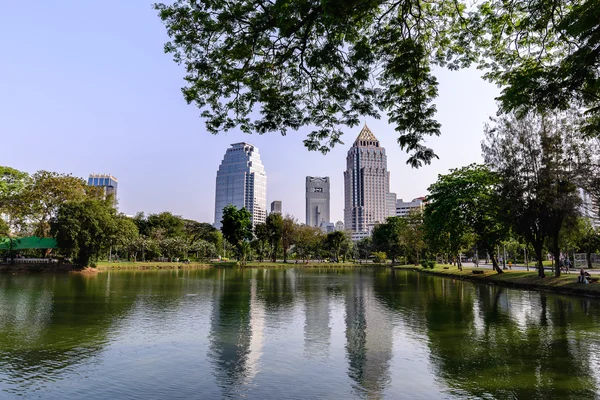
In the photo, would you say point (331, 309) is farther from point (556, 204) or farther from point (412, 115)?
point (556, 204)

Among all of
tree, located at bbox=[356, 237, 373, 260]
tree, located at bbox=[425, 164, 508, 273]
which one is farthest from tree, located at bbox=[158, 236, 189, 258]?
tree, located at bbox=[356, 237, 373, 260]

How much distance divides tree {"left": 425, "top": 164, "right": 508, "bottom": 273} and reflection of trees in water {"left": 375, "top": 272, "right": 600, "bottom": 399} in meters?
14.9

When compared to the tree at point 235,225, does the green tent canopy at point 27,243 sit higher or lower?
lower

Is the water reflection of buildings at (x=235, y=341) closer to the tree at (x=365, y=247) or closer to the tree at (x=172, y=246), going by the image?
the tree at (x=172, y=246)

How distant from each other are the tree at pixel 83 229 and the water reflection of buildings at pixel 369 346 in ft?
111

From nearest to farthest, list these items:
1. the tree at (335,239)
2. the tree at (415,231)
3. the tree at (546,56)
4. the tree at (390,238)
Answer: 1. the tree at (546,56)
2. the tree at (415,231)
3. the tree at (390,238)
4. the tree at (335,239)

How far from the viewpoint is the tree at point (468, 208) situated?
116 feet

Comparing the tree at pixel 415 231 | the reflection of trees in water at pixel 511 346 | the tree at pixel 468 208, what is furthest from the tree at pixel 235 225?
the reflection of trees in water at pixel 511 346

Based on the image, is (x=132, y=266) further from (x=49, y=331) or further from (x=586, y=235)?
(x=586, y=235)

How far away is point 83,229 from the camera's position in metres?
43.0

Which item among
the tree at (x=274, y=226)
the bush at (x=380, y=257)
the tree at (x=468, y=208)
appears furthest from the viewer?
the bush at (x=380, y=257)

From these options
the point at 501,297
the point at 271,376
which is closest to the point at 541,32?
the point at 271,376

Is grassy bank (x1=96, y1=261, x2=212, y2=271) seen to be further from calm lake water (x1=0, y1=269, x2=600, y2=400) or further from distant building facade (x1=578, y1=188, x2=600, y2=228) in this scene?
distant building facade (x1=578, y1=188, x2=600, y2=228)

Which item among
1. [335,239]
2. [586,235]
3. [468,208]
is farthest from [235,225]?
[586,235]
